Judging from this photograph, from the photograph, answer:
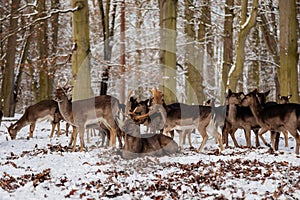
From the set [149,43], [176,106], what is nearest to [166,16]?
[176,106]

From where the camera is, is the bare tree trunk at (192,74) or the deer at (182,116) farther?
the bare tree trunk at (192,74)

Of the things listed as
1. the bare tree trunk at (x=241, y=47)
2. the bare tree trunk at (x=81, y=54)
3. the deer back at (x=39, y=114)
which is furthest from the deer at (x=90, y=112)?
the bare tree trunk at (x=241, y=47)

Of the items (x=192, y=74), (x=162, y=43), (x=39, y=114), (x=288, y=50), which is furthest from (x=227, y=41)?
(x=39, y=114)

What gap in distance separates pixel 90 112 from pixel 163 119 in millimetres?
2094

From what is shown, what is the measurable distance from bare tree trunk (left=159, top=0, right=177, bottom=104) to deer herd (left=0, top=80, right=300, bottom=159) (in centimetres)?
242

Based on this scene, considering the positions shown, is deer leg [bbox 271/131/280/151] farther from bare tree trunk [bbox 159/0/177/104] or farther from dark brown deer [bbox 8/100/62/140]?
dark brown deer [bbox 8/100/62/140]

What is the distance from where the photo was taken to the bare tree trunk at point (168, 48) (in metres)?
15.1

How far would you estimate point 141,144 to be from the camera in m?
9.62

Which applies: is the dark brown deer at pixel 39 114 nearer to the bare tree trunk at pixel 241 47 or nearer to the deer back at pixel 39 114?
the deer back at pixel 39 114

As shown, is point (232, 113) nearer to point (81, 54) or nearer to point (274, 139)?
point (274, 139)

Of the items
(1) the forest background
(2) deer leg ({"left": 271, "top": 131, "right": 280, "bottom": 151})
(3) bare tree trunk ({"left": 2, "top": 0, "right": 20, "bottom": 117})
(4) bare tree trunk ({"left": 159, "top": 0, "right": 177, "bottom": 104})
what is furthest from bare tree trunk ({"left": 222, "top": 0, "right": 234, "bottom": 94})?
(3) bare tree trunk ({"left": 2, "top": 0, "right": 20, "bottom": 117})

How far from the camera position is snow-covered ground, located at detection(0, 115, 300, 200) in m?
6.34

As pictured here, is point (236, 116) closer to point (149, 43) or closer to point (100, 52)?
point (100, 52)

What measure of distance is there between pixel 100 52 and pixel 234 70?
1101cm
